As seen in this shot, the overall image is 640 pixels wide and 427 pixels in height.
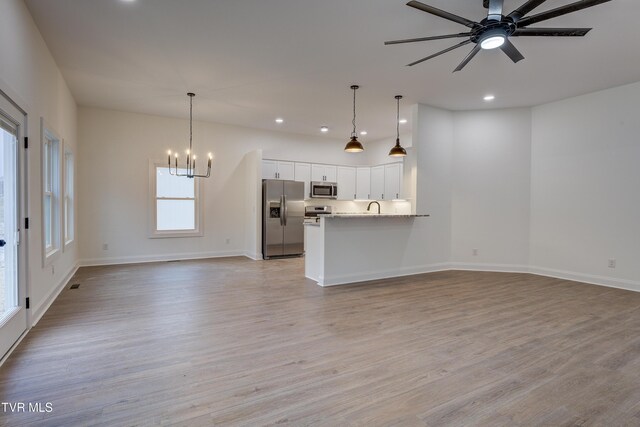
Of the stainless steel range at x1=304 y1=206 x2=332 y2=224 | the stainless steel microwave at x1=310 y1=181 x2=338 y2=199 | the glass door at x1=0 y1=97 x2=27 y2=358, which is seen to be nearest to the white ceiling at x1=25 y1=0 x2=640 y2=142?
the glass door at x1=0 y1=97 x2=27 y2=358

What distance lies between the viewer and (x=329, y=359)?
2586mm

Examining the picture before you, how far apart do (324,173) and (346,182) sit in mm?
705

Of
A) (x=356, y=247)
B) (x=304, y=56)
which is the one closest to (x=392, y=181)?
(x=356, y=247)

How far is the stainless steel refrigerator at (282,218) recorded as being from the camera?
7223 millimetres

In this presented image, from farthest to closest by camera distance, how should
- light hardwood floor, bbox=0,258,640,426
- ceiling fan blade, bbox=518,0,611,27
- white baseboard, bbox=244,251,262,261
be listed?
white baseboard, bbox=244,251,262,261 < ceiling fan blade, bbox=518,0,611,27 < light hardwood floor, bbox=0,258,640,426

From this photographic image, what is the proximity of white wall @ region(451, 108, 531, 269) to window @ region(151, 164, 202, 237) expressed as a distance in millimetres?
5347

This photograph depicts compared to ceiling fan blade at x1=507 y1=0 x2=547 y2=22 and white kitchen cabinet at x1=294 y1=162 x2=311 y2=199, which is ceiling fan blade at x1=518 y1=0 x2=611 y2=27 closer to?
ceiling fan blade at x1=507 y1=0 x2=547 y2=22

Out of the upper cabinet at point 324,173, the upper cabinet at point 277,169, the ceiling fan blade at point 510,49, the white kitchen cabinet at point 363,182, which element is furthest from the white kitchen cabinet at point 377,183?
the ceiling fan blade at point 510,49

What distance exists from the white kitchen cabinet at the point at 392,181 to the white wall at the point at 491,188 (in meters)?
1.58

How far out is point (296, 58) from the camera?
4.05 metres

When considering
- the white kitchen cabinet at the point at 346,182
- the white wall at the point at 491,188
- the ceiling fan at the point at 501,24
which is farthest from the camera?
the white kitchen cabinet at the point at 346,182

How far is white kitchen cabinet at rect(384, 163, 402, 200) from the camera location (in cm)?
771

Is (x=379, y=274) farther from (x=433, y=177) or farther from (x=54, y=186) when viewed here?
(x=54, y=186)

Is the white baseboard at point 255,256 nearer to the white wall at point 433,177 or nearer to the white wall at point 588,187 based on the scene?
the white wall at point 433,177
